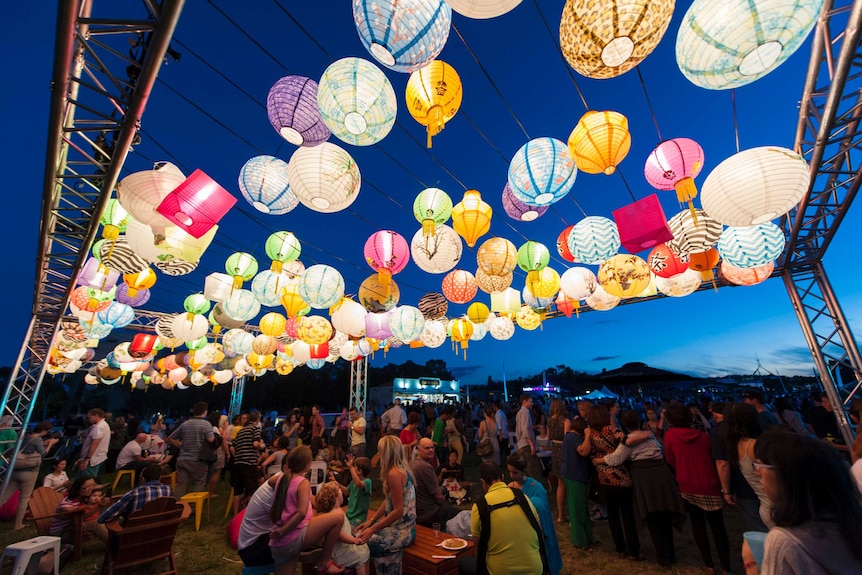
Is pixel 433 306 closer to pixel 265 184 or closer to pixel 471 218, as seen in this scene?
pixel 471 218

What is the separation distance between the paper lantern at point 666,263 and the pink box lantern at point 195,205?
5358mm

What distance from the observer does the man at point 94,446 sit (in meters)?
5.87

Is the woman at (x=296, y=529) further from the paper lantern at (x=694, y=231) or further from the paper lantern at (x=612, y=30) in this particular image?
the paper lantern at (x=694, y=231)

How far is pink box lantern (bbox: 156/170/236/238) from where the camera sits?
10.0ft

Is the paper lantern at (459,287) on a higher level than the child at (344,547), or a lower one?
higher

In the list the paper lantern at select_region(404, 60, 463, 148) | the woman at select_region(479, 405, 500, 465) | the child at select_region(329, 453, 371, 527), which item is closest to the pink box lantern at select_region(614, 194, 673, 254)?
the paper lantern at select_region(404, 60, 463, 148)

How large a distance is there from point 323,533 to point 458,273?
12.4ft

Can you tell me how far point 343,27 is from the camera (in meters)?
3.89

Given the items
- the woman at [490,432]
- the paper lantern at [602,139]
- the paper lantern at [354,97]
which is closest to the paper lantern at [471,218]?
the paper lantern at [602,139]

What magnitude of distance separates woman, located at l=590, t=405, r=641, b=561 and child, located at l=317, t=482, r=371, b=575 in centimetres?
242

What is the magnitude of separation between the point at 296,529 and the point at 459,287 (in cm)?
366

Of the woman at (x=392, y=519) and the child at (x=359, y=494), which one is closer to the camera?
the woman at (x=392, y=519)

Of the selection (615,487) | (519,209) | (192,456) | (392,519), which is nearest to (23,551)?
(192,456)

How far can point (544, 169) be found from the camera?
3.22m
